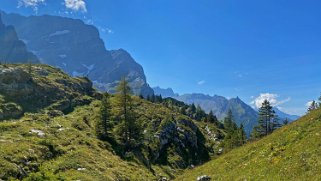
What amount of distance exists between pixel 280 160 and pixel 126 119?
199 feet

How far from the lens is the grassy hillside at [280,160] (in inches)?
970

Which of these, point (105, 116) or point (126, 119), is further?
point (126, 119)

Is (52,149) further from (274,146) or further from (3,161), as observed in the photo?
(274,146)

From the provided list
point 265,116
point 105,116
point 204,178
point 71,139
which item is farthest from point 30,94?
point 204,178

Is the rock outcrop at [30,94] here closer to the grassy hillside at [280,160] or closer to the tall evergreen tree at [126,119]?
the tall evergreen tree at [126,119]

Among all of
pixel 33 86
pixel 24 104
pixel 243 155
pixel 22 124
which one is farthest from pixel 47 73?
pixel 243 155

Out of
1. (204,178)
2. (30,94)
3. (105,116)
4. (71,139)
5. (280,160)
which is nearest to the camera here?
(280,160)

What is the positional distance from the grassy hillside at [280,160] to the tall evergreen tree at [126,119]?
47.7 metres

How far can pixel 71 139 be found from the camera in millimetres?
65062

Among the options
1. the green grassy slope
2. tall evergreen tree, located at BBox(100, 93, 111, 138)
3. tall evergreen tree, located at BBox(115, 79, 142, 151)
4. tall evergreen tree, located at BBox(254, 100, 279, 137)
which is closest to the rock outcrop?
the green grassy slope

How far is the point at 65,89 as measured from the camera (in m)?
127

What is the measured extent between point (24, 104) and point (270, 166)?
284ft

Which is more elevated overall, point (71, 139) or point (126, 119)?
point (126, 119)

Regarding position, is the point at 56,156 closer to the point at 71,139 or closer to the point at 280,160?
the point at 71,139
